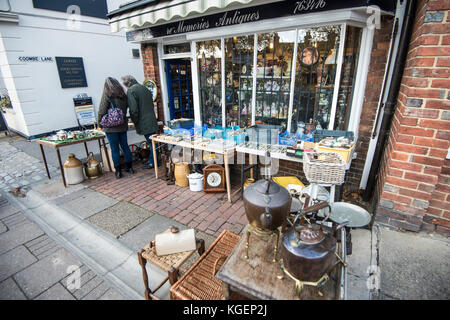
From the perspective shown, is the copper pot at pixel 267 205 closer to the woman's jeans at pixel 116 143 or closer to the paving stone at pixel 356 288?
the paving stone at pixel 356 288

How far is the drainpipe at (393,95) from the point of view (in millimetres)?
2538

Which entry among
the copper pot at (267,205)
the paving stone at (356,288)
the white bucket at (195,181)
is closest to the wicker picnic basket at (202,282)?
the copper pot at (267,205)

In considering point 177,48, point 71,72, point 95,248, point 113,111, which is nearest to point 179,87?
point 177,48

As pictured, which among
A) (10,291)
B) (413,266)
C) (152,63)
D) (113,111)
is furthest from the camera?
(152,63)

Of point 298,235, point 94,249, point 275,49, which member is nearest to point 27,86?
point 94,249

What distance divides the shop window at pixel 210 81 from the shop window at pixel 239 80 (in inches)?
8.7

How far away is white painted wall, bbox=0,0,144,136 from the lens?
701 cm

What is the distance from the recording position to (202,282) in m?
1.95

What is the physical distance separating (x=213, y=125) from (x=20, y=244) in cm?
385

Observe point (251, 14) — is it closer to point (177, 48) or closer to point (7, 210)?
point (177, 48)

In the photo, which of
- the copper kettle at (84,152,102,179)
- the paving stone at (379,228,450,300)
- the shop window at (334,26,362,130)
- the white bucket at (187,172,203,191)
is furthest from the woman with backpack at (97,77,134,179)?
the paving stone at (379,228,450,300)

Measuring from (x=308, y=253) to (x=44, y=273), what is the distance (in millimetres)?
2876

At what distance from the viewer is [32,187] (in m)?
4.51

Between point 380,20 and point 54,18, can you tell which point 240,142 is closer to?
point 380,20
